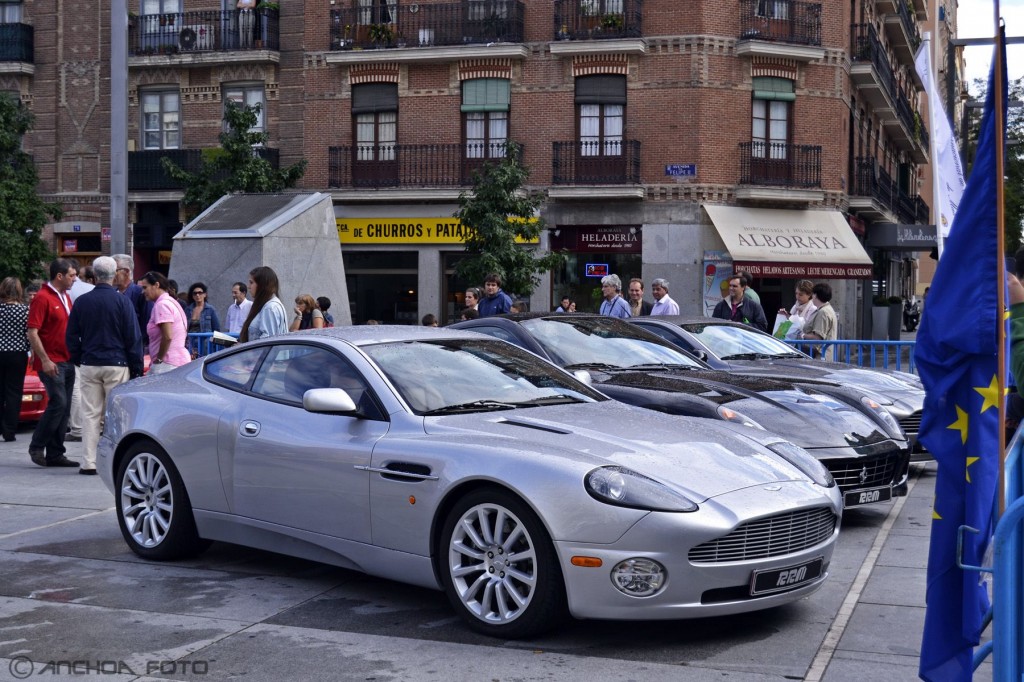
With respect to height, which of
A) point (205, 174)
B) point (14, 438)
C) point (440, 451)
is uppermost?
point (205, 174)

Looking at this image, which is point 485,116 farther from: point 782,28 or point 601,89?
point 782,28

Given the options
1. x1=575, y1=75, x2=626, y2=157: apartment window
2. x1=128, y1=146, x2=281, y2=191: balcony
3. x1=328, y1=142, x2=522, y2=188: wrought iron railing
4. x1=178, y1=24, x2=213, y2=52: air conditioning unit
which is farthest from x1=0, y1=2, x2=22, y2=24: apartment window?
x1=575, y1=75, x2=626, y2=157: apartment window

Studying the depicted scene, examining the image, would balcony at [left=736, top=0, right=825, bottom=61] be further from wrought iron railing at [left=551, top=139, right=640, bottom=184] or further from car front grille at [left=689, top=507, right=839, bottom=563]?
car front grille at [left=689, top=507, right=839, bottom=563]

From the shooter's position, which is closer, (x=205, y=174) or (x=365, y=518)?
(x=365, y=518)

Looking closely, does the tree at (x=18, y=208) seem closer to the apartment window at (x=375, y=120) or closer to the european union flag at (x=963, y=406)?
the apartment window at (x=375, y=120)

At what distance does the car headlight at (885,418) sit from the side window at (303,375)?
445cm

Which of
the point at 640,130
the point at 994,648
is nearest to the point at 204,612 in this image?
the point at 994,648

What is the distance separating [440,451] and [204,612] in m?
1.47

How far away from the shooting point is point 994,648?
12.1 feet

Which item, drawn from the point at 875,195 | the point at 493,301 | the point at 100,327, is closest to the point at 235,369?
the point at 100,327

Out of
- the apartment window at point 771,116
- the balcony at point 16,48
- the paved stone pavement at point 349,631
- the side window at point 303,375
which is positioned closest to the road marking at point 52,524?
the paved stone pavement at point 349,631

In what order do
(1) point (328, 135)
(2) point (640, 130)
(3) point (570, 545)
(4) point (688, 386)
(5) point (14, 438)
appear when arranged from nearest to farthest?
(3) point (570, 545) → (4) point (688, 386) → (5) point (14, 438) → (2) point (640, 130) → (1) point (328, 135)

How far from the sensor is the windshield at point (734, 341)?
1112 cm

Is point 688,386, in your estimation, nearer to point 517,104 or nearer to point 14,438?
point 14,438
